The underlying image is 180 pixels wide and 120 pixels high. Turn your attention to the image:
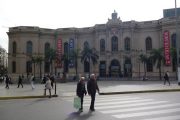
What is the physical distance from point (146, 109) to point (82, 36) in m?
60.7

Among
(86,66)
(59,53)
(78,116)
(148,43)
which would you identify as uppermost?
(148,43)

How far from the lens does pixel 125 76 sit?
65.6 m

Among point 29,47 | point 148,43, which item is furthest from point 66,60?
point 148,43

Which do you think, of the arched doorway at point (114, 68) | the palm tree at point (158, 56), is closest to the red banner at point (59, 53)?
the arched doorway at point (114, 68)

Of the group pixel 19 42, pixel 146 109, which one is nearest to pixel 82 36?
pixel 19 42

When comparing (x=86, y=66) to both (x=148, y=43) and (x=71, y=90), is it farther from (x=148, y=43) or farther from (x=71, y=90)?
(x=71, y=90)

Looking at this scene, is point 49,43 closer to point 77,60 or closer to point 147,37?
point 77,60

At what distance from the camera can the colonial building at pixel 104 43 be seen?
65062mm

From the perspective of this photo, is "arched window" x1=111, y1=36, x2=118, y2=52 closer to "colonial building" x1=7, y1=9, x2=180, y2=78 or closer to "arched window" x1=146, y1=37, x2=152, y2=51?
"colonial building" x1=7, y1=9, x2=180, y2=78

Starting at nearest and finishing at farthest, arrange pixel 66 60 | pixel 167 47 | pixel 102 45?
pixel 167 47
pixel 66 60
pixel 102 45

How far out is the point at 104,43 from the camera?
2717 inches

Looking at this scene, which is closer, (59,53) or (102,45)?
(59,53)

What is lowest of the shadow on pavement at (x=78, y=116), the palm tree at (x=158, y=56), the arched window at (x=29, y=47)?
the shadow on pavement at (x=78, y=116)

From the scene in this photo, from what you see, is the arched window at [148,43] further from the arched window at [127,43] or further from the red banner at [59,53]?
the red banner at [59,53]
